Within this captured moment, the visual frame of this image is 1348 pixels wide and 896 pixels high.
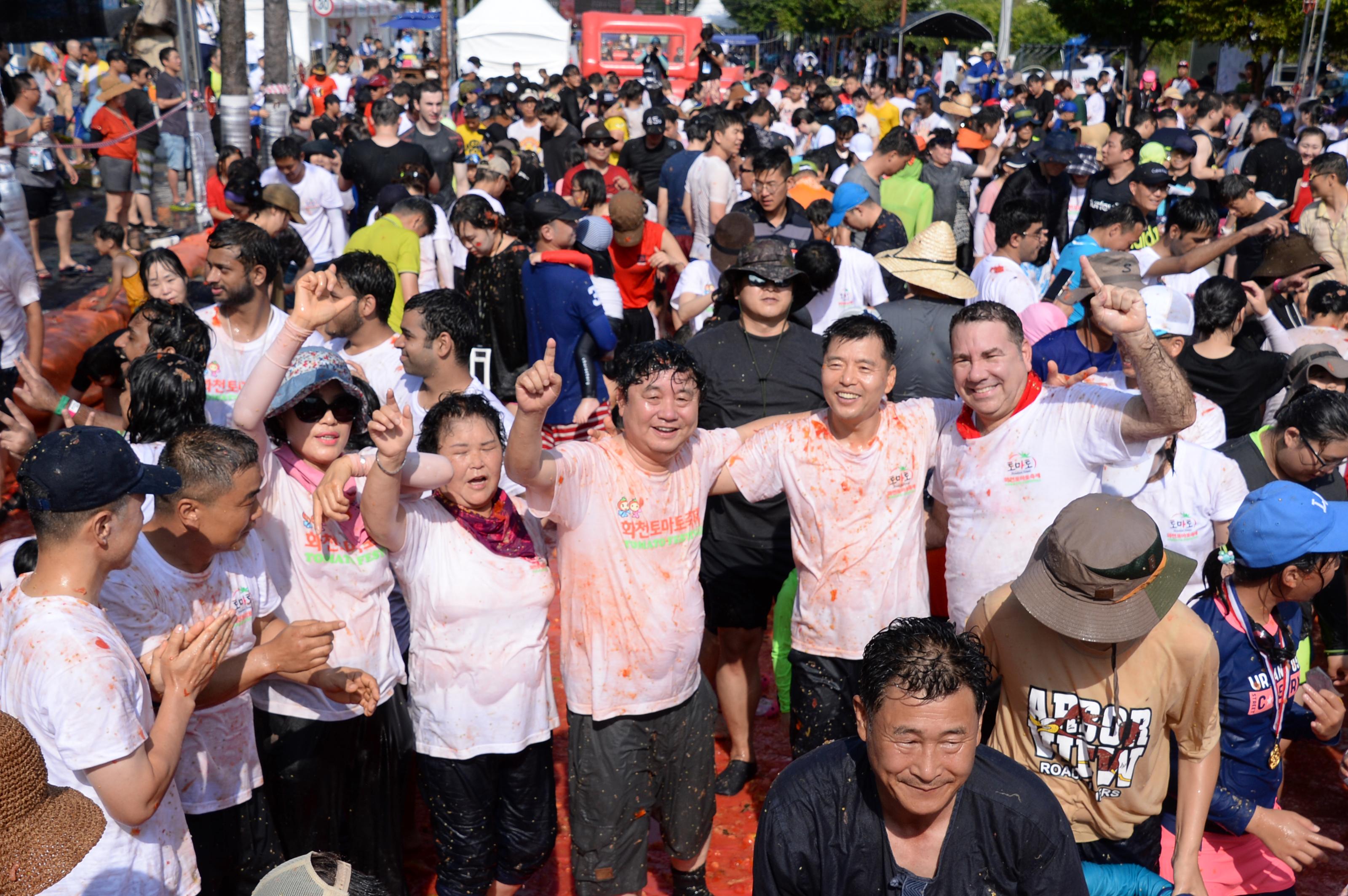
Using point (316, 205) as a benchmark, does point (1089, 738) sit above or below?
below

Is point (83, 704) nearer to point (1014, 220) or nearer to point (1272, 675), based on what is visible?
point (1272, 675)

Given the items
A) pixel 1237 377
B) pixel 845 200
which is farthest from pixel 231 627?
pixel 845 200

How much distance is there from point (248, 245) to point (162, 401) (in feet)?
4.62

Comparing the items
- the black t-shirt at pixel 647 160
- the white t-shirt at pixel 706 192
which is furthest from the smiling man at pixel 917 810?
the black t-shirt at pixel 647 160

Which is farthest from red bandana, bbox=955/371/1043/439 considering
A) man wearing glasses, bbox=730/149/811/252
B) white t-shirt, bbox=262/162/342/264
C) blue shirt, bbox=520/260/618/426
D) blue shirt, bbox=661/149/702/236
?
white t-shirt, bbox=262/162/342/264

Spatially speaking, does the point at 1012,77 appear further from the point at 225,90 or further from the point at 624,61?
the point at 225,90

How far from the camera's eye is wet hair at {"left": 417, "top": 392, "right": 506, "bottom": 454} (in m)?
3.26

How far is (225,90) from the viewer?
13.3 m

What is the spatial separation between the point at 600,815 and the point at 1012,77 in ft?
82.0

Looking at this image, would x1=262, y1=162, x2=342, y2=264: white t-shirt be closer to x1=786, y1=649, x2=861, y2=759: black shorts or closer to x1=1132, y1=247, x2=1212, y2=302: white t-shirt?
x1=1132, y1=247, x2=1212, y2=302: white t-shirt

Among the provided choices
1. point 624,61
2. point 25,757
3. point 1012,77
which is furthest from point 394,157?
point 624,61

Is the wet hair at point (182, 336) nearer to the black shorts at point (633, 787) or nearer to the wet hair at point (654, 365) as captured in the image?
the wet hair at point (654, 365)

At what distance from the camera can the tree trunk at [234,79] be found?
13195mm

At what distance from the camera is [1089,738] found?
279 cm
